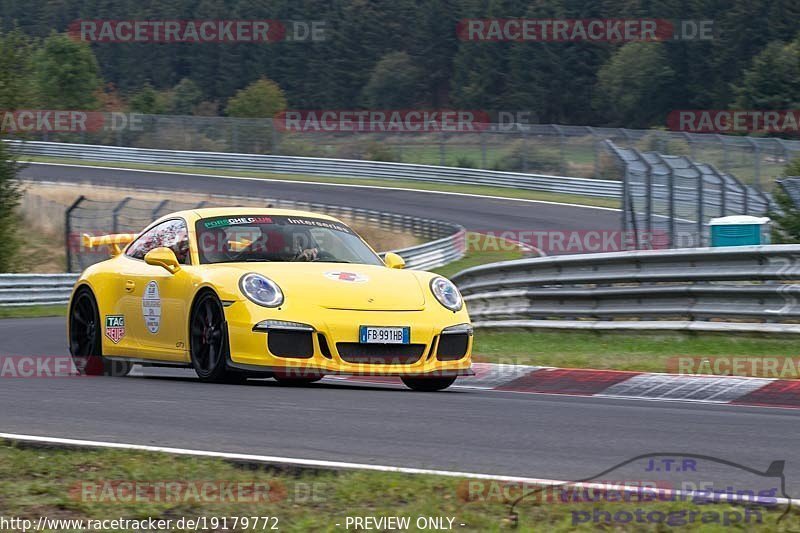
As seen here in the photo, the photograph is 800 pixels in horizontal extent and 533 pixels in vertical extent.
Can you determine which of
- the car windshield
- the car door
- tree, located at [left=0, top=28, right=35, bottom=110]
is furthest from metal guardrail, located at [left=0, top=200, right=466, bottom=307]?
the car windshield

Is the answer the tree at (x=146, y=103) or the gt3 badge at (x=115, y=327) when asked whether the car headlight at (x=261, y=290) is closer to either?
the gt3 badge at (x=115, y=327)

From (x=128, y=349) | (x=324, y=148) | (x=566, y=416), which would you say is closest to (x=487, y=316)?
(x=128, y=349)

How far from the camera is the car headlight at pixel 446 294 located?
8.52m

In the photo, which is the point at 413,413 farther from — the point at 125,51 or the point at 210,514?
the point at 125,51

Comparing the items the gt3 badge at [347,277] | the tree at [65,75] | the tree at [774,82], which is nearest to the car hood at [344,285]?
the gt3 badge at [347,277]

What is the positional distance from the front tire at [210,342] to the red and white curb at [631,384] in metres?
1.37

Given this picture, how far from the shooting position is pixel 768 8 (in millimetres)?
75562

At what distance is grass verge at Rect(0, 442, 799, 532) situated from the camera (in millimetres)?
3979

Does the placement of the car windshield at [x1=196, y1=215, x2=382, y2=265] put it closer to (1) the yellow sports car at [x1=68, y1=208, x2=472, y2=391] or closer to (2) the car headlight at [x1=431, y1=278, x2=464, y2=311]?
(1) the yellow sports car at [x1=68, y1=208, x2=472, y2=391]

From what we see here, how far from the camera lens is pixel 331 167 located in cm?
4844

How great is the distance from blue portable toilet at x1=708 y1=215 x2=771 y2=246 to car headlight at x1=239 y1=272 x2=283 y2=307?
23.2 ft

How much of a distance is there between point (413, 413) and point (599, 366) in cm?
331

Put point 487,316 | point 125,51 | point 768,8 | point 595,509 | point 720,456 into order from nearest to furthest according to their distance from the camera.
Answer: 1. point 595,509
2. point 720,456
3. point 487,316
4. point 768,8
5. point 125,51

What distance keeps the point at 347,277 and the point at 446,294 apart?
690 millimetres
